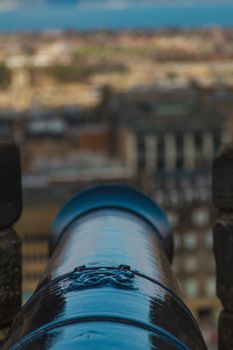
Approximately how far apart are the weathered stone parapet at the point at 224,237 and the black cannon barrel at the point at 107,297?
324 millimetres

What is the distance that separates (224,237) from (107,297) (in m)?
1.29

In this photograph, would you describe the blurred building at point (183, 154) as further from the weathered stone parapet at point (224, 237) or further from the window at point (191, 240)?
the weathered stone parapet at point (224, 237)

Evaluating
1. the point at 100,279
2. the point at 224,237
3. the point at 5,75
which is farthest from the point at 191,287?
the point at 5,75

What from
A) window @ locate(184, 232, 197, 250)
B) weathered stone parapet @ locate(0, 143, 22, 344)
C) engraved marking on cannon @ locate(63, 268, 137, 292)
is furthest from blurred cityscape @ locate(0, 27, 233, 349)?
engraved marking on cannon @ locate(63, 268, 137, 292)

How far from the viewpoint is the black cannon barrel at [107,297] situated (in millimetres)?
3643

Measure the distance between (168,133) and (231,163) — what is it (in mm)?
53637

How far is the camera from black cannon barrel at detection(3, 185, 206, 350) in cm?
364

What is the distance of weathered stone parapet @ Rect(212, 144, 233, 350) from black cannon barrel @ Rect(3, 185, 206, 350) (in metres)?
0.32

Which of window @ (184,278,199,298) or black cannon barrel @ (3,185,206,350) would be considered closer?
black cannon barrel @ (3,185,206,350)

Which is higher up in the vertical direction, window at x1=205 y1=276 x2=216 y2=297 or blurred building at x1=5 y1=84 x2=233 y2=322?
blurred building at x1=5 y1=84 x2=233 y2=322

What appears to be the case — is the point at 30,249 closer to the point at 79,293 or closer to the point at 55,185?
the point at 55,185

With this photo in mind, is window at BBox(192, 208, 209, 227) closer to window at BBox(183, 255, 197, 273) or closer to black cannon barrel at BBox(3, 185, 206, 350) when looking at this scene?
window at BBox(183, 255, 197, 273)

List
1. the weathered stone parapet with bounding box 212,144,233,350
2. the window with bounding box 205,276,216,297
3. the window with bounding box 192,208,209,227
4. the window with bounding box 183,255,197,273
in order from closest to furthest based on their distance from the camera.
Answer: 1. the weathered stone parapet with bounding box 212,144,233,350
2. the window with bounding box 205,276,216,297
3. the window with bounding box 183,255,197,273
4. the window with bounding box 192,208,209,227

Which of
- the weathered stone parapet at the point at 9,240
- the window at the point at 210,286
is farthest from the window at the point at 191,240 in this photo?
the weathered stone parapet at the point at 9,240
